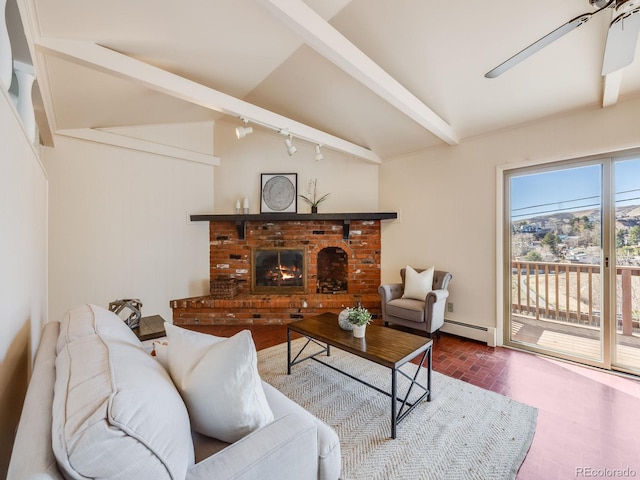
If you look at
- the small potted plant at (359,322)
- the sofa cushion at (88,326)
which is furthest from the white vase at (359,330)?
the sofa cushion at (88,326)

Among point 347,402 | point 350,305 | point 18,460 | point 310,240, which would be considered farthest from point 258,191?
point 18,460

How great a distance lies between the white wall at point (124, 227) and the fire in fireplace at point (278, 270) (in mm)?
751

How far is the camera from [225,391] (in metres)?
0.95

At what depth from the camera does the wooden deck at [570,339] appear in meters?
2.50

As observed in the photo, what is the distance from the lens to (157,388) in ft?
2.71

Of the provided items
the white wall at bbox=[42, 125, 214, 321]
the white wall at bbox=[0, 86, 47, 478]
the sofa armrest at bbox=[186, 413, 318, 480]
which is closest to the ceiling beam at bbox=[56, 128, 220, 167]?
the white wall at bbox=[42, 125, 214, 321]

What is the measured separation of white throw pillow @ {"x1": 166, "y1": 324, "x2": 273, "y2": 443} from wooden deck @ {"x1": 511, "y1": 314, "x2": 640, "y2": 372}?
10.3 feet

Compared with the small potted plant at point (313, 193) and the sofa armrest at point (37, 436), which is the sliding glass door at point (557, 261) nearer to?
the small potted plant at point (313, 193)

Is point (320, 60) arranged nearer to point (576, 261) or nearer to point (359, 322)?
point (359, 322)

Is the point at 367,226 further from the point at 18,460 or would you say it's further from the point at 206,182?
the point at 18,460

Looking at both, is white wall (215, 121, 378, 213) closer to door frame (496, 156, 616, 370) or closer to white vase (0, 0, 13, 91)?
door frame (496, 156, 616, 370)

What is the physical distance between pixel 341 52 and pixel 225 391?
6.93 feet

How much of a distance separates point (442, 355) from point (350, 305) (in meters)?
1.34

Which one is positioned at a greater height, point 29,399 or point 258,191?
point 258,191
